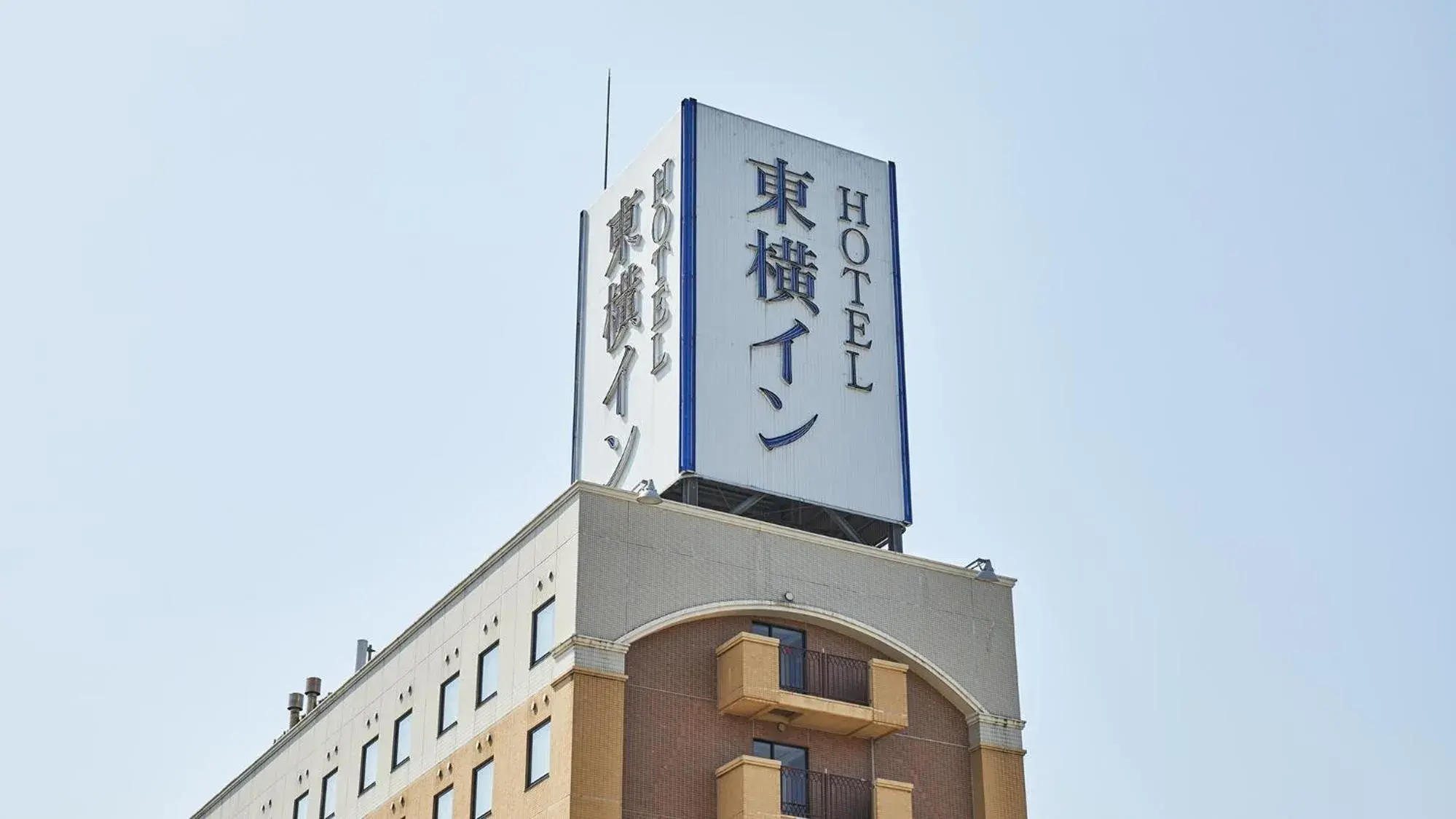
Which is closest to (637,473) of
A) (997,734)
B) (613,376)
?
(613,376)

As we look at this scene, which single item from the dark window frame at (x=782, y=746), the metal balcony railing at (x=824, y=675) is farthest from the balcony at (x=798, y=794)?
the metal balcony railing at (x=824, y=675)

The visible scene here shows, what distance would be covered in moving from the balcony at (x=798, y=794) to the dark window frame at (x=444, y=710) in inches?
347

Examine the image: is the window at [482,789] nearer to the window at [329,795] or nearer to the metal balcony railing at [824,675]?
the metal balcony railing at [824,675]

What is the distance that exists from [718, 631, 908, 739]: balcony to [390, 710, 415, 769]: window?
11502 mm

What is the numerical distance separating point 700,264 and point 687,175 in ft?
10.3

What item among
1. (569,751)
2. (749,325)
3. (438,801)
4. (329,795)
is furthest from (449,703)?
(749,325)

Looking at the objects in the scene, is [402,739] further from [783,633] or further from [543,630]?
[783,633]

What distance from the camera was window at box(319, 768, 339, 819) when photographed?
63.7 m

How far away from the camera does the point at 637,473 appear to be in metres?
60.3

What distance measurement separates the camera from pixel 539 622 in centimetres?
5306

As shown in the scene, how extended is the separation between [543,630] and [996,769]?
13.0 meters

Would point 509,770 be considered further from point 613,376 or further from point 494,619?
Answer: point 613,376

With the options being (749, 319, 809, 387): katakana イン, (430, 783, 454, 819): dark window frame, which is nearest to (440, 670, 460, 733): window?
(430, 783, 454, 819): dark window frame

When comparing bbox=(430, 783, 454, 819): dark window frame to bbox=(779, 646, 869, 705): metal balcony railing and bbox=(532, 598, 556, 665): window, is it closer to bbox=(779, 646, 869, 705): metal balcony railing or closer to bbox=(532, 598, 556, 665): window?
bbox=(532, 598, 556, 665): window
